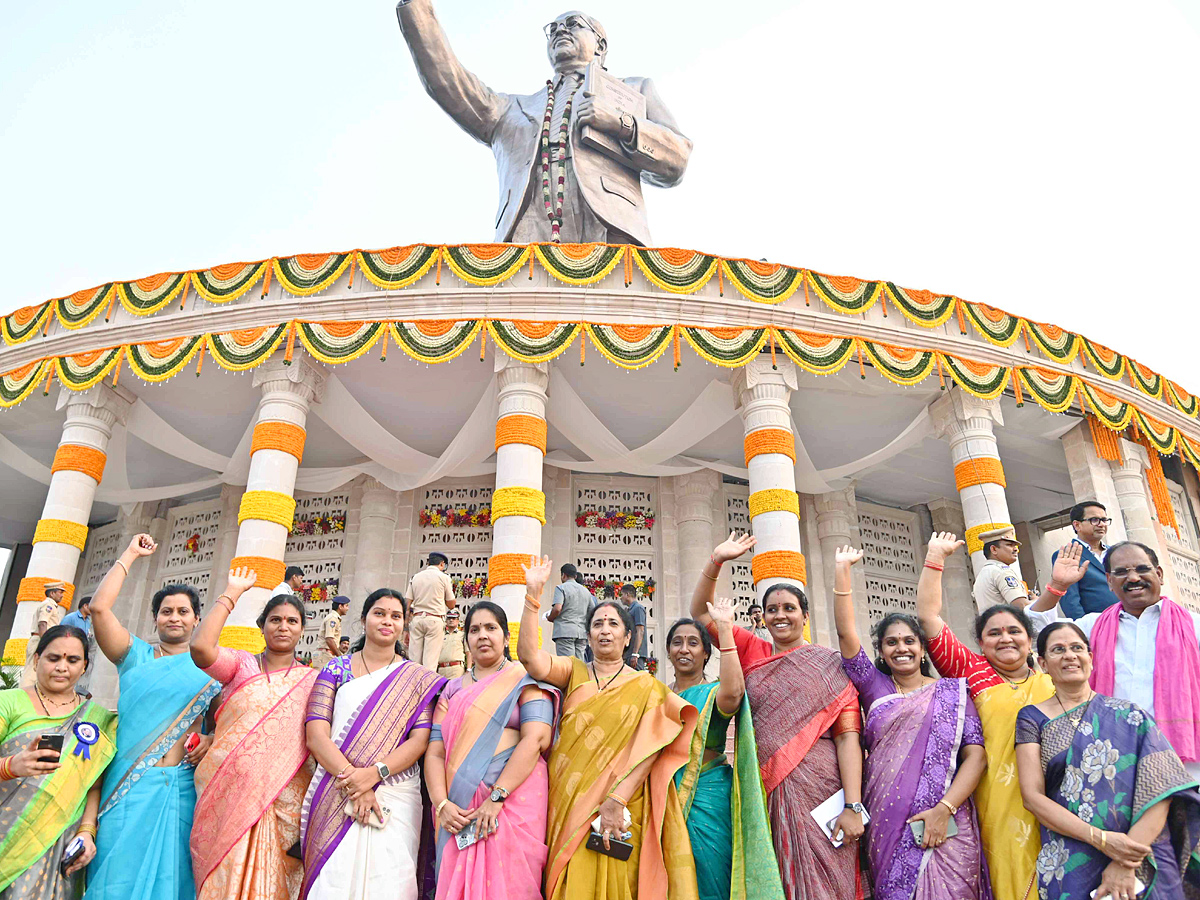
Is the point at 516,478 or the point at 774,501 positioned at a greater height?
the point at 516,478

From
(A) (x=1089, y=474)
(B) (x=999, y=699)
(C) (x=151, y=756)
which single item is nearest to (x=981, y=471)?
(A) (x=1089, y=474)

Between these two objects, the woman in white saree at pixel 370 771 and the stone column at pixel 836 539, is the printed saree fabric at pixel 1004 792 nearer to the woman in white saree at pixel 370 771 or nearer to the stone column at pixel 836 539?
the woman in white saree at pixel 370 771

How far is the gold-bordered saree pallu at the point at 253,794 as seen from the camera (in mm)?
3328

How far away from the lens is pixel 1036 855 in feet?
10.1

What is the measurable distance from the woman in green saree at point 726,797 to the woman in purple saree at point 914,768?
0.45m

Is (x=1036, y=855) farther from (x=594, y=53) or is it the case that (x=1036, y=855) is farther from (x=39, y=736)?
(x=594, y=53)

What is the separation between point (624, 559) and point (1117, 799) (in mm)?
10738

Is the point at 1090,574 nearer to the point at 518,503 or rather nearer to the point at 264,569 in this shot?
the point at 518,503

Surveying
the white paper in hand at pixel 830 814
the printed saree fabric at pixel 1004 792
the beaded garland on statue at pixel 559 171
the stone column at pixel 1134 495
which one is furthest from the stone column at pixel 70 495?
the stone column at pixel 1134 495

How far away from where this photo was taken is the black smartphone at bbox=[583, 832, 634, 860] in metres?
3.23

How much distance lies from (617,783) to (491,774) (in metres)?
0.51

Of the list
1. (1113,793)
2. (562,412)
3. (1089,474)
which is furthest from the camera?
(1089,474)

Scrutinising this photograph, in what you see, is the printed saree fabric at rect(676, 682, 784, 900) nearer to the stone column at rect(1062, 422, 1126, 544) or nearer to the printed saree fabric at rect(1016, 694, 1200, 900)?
the printed saree fabric at rect(1016, 694, 1200, 900)

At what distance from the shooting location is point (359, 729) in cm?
354
